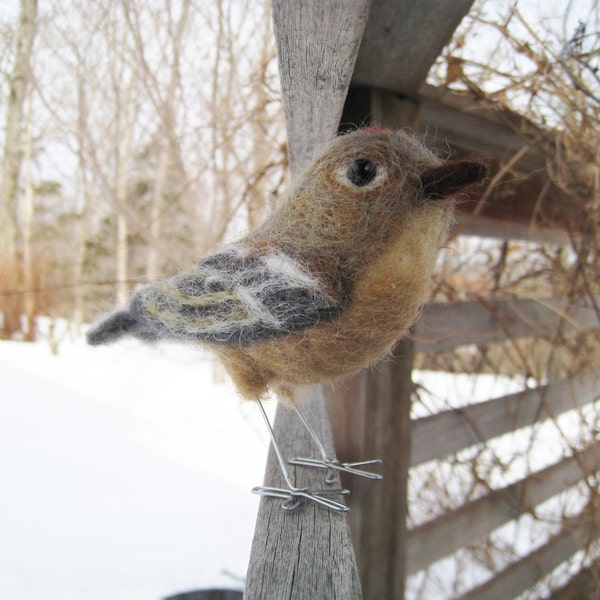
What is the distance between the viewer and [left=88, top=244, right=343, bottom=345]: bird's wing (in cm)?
32

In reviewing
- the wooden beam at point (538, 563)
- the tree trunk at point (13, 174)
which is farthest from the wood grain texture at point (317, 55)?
the tree trunk at point (13, 174)

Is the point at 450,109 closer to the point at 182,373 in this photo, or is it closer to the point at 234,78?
the point at 234,78

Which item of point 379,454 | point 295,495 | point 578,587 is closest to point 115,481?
point 379,454

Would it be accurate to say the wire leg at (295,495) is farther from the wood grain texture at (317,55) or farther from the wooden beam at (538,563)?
the wooden beam at (538,563)

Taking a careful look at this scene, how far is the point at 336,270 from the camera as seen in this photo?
0.34m

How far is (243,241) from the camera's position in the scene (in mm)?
383

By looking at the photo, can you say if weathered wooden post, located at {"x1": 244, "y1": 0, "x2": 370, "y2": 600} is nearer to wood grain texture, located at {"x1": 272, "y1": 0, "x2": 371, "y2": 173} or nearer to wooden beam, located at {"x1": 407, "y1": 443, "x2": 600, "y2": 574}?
wood grain texture, located at {"x1": 272, "y1": 0, "x2": 371, "y2": 173}

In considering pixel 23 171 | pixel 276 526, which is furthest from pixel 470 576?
pixel 23 171

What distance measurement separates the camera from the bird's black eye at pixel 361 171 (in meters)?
0.34

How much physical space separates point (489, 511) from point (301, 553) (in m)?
0.79

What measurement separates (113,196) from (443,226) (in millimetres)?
1186

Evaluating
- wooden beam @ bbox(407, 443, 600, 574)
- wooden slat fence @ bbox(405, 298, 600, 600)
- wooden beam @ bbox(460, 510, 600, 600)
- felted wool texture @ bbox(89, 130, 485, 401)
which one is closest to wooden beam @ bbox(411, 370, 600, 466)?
wooden slat fence @ bbox(405, 298, 600, 600)

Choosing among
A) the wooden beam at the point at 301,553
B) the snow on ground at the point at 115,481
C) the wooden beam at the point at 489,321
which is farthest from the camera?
the snow on ground at the point at 115,481

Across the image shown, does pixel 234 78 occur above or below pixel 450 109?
above
